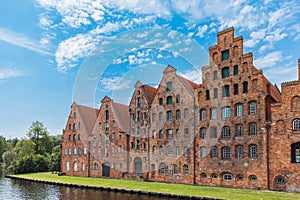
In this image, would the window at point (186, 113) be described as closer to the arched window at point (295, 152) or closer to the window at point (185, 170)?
the window at point (185, 170)

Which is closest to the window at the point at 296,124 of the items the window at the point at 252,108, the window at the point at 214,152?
the window at the point at 252,108

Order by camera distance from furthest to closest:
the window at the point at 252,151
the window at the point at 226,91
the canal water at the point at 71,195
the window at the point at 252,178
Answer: the window at the point at 226,91, the window at the point at 252,151, the window at the point at 252,178, the canal water at the point at 71,195

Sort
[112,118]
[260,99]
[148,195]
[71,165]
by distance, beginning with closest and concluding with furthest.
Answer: [148,195], [260,99], [112,118], [71,165]

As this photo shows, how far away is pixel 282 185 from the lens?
27.3 m

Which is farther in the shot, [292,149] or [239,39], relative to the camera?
[239,39]

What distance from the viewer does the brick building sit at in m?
27.9

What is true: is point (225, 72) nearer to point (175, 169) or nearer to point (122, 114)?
point (175, 169)

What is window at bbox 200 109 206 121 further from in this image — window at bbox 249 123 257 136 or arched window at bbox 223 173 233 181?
arched window at bbox 223 173 233 181

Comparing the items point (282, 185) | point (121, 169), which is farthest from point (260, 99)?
point (121, 169)

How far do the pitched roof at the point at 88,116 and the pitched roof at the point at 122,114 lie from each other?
6063mm

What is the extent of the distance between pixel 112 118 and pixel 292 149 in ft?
81.8

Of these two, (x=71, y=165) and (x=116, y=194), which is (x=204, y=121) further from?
(x=71, y=165)

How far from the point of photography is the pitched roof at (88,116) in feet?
156

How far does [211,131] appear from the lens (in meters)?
33.0
